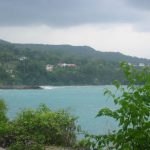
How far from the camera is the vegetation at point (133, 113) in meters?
4.27

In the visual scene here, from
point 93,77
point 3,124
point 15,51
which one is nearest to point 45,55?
point 15,51

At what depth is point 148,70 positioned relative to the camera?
4570mm

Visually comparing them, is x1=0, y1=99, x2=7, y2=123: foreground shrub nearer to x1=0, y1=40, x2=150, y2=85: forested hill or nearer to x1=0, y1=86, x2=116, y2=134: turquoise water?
x1=0, y1=86, x2=116, y2=134: turquoise water

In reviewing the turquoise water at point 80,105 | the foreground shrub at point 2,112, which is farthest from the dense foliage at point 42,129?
the foreground shrub at point 2,112

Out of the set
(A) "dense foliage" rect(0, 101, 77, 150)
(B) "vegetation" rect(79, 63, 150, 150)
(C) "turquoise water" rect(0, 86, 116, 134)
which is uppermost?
(B) "vegetation" rect(79, 63, 150, 150)

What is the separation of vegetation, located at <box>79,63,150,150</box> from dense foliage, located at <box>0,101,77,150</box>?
4.68m

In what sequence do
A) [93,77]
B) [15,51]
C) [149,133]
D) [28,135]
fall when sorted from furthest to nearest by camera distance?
1. [15,51]
2. [93,77]
3. [28,135]
4. [149,133]

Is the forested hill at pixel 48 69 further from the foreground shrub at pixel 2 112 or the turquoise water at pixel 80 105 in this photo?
the foreground shrub at pixel 2 112

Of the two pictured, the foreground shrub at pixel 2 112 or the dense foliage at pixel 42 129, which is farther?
the foreground shrub at pixel 2 112

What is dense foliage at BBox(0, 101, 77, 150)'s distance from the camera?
30.2ft

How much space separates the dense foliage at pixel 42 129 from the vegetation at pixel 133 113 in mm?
4678

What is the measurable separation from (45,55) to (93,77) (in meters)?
16.9

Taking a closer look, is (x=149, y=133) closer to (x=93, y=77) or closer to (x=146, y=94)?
(x=146, y=94)

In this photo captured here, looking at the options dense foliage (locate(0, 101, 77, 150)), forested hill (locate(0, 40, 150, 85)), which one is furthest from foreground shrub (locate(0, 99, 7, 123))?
forested hill (locate(0, 40, 150, 85))
